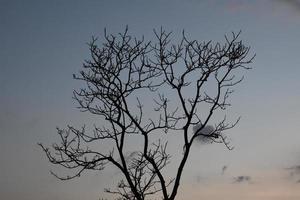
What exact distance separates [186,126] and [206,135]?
65 centimetres

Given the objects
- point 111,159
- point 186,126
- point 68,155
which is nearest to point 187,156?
point 186,126

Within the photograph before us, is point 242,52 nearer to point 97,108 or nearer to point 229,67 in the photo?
point 229,67

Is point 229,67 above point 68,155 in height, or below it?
above

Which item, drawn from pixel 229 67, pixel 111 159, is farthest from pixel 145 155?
pixel 229 67

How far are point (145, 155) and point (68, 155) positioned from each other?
2.18m

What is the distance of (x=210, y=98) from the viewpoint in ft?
62.0

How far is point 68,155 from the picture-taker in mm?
18578

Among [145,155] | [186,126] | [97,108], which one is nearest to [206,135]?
[186,126]

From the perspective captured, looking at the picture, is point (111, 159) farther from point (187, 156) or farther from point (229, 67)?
point (229, 67)

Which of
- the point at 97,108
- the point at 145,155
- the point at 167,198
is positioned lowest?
the point at 167,198

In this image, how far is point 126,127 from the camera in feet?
61.7

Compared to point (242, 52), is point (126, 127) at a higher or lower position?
lower

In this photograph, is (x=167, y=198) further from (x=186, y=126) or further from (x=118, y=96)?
(x=118, y=96)

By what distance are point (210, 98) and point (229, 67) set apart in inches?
42.0
